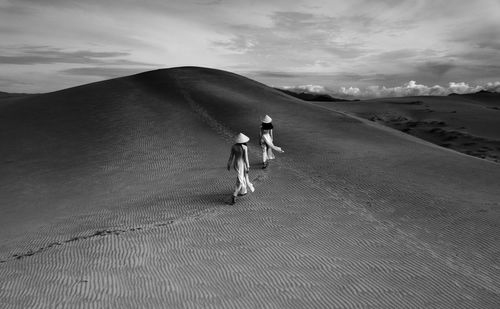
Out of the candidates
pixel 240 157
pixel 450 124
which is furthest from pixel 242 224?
pixel 450 124

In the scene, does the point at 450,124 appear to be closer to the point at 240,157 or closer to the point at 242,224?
the point at 240,157

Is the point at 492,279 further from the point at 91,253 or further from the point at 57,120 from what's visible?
the point at 57,120

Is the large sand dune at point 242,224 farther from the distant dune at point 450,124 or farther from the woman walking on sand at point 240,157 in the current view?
the distant dune at point 450,124

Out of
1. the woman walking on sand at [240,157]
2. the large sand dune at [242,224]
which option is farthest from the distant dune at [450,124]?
the woman walking on sand at [240,157]

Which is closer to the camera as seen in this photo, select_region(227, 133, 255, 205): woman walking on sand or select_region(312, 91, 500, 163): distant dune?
select_region(227, 133, 255, 205): woman walking on sand

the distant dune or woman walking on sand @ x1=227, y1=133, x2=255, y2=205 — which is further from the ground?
woman walking on sand @ x1=227, y1=133, x2=255, y2=205

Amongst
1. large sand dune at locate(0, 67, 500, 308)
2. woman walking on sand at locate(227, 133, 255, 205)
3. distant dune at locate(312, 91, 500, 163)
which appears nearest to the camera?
large sand dune at locate(0, 67, 500, 308)

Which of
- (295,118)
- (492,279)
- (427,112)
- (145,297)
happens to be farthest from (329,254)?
(427,112)

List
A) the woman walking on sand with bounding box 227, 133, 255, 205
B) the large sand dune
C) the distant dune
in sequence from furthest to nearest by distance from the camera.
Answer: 1. the distant dune
2. the woman walking on sand with bounding box 227, 133, 255, 205
3. the large sand dune

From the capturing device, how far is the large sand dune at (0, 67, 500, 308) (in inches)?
302

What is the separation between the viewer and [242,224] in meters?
11.1

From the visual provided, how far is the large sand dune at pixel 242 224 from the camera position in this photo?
7.67 meters

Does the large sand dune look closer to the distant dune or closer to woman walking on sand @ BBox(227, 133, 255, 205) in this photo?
woman walking on sand @ BBox(227, 133, 255, 205)

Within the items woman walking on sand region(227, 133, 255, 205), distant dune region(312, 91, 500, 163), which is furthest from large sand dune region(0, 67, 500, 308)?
distant dune region(312, 91, 500, 163)
